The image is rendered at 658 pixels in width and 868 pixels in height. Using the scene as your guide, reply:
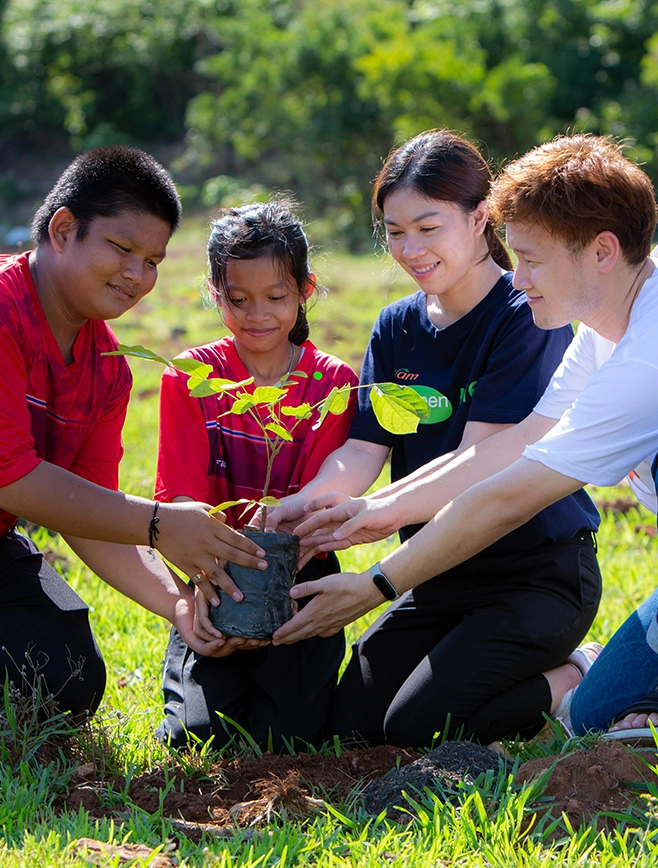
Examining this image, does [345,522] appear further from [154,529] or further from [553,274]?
[553,274]

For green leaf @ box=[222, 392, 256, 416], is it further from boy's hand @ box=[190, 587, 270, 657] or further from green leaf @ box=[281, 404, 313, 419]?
boy's hand @ box=[190, 587, 270, 657]

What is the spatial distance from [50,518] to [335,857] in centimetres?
110

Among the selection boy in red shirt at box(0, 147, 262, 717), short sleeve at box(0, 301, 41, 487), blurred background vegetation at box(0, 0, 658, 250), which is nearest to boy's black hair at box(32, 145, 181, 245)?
boy in red shirt at box(0, 147, 262, 717)

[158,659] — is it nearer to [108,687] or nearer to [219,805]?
[108,687]

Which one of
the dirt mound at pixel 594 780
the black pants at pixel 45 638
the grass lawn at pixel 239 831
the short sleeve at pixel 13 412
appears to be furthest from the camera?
the black pants at pixel 45 638

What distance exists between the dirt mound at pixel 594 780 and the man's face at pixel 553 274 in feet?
3.38

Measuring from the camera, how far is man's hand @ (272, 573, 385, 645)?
8.50 feet

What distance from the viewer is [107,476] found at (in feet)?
9.82

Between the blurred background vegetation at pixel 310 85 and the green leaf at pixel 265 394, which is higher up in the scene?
the blurred background vegetation at pixel 310 85

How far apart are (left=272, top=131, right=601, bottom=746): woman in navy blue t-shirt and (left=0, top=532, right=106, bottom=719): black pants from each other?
64cm

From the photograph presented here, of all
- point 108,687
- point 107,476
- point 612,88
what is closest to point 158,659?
point 108,687

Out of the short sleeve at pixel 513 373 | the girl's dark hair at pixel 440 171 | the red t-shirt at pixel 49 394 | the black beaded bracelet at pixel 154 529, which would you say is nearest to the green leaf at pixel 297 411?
the black beaded bracelet at pixel 154 529

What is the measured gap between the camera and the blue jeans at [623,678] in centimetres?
247

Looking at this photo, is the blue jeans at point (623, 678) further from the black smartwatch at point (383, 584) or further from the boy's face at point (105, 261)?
the boy's face at point (105, 261)
